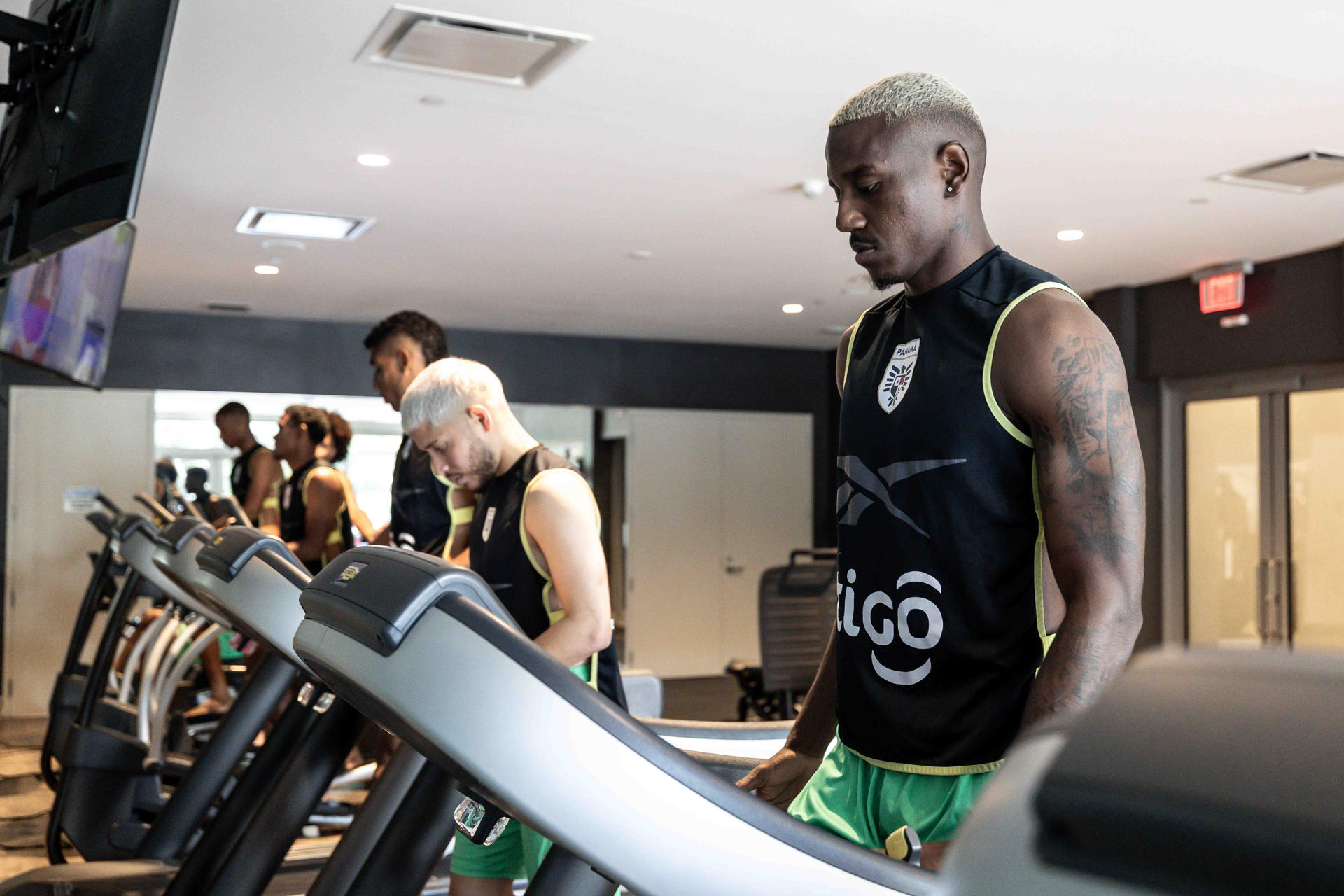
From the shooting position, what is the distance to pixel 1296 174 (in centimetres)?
471

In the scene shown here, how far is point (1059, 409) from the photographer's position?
Result: 1.18m

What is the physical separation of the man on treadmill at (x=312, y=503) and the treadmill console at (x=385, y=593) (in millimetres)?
3635

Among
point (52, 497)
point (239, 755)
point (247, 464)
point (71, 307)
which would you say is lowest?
point (239, 755)

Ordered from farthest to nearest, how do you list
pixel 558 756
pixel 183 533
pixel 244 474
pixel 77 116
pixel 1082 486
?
pixel 244 474, pixel 183 533, pixel 77 116, pixel 1082 486, pixel 558 756

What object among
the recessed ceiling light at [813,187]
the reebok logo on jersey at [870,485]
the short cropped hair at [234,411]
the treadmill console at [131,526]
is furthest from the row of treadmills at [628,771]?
the short cropped hair at [234,411]

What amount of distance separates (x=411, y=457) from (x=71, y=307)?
1.51 metres

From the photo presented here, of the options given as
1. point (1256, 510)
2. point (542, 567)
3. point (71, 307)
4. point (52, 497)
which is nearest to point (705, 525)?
point (1256, 510)

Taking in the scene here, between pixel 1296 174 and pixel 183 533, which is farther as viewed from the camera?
pixel 1296 174

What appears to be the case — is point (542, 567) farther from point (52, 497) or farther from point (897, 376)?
point (52, 497)

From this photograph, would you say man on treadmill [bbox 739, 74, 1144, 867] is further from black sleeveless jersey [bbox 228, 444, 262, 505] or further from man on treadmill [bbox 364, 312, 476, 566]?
black sleeveless jersey [bbox 228, 444, 262, 505]

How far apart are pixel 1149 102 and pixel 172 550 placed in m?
3.22

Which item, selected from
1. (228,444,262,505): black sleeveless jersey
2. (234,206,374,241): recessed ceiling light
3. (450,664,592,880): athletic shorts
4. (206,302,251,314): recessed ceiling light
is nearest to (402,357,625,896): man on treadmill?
(450,664,592,880): athletic shorts

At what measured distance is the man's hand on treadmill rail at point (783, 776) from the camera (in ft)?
4.89

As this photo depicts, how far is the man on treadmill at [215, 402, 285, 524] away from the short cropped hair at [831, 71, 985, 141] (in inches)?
202
